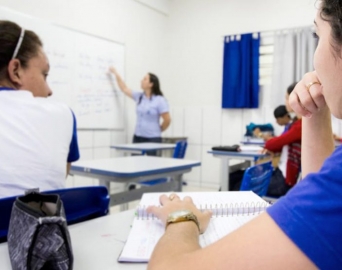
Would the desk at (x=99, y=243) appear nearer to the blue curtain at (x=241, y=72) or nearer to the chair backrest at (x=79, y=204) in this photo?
the chair backrest at (x=79, y=204)

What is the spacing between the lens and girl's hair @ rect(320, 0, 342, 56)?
49 centimetres

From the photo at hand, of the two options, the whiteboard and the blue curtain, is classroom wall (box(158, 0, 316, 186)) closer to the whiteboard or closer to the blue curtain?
the blue curtain

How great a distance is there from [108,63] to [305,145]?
3875 millimetres

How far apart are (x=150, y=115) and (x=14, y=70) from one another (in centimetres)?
336

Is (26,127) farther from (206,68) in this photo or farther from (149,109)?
(206,68)

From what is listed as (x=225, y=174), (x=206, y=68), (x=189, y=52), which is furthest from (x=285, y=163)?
(x=189, y=52)

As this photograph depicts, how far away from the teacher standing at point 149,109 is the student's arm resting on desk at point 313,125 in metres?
3.70

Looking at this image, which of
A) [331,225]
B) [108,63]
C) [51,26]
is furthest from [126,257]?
[108,63]

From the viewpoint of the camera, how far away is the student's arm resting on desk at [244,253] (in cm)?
42

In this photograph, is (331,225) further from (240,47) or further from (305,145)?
(240,47)

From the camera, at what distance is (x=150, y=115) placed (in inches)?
182

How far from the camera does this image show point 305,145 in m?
0.93

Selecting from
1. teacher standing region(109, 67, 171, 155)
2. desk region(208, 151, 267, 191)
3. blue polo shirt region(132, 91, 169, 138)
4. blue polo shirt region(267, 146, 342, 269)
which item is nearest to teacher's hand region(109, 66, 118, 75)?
teacher standing region(109, 67, 171, 155)

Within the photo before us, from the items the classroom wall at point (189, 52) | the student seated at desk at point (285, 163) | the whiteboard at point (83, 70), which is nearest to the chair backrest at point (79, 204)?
the student seated at desk at point (285, 163)
